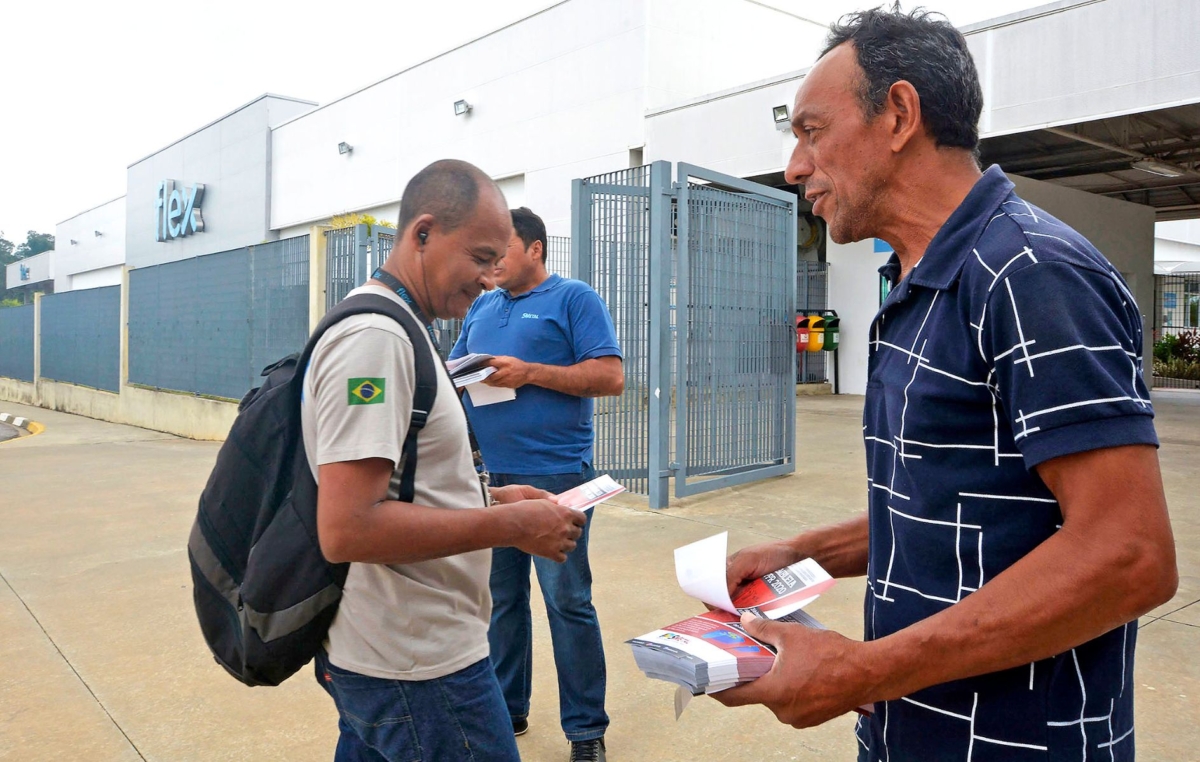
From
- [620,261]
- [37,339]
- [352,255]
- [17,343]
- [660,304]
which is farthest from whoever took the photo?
[17,343]

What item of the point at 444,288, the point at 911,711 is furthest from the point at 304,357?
the point at 911,711

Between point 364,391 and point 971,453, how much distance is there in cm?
100

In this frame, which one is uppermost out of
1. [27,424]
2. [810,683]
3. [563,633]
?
[810,683]

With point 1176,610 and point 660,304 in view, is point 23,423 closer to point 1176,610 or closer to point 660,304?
point 660,304

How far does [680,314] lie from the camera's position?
7066 millimetres

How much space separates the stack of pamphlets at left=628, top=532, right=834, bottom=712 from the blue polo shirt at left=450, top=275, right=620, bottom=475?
1.72 m

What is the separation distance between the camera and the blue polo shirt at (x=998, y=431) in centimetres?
100

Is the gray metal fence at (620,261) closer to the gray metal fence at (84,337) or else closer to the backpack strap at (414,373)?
the backpack strap at (414,373)

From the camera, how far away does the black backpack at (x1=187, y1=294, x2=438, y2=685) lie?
1586 mm

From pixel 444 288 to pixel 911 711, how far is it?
121cm

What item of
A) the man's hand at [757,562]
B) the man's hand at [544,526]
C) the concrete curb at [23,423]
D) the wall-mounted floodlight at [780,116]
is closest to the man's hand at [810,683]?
the man's hand at [757,562]

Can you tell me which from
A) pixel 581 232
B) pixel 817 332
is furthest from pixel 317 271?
pixel 817 332

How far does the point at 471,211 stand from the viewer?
73.3 inches

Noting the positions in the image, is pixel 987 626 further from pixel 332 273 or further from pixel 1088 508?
pixel 332 273
